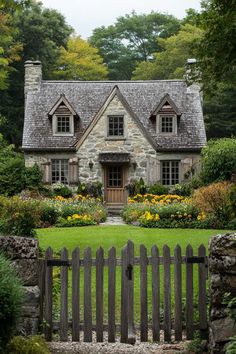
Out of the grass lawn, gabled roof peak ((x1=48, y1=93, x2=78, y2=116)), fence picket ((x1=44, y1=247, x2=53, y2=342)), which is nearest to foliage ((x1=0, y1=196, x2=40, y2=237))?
the grass lawn

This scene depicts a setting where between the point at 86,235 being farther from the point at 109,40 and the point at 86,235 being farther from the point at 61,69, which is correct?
the point at 109,40

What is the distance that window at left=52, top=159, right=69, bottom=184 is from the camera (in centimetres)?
3119

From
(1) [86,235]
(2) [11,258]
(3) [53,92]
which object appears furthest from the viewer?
(3) [53,92]

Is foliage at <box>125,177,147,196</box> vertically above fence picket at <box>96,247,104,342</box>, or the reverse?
foliage at <box>125,177,147,196</box>

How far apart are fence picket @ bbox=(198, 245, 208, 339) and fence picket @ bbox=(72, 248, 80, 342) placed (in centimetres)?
158

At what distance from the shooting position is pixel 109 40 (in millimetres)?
57906

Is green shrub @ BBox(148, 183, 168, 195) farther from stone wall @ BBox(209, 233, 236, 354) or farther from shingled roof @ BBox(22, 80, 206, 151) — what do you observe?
stone wall @ BBox(209, 233, 236, 354)

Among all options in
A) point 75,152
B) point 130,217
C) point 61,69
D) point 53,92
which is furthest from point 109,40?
point 130,217

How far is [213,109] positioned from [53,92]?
15323mm

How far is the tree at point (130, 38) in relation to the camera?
56812 millimetres

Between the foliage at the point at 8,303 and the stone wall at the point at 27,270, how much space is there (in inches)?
43.1

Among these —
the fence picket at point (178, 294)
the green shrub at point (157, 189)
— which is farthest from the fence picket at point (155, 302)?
the green shrub at point (157, 189)

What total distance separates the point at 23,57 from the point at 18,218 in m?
34.3

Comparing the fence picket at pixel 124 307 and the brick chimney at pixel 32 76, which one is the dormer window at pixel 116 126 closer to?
the brick chimney at pixel 32 76
